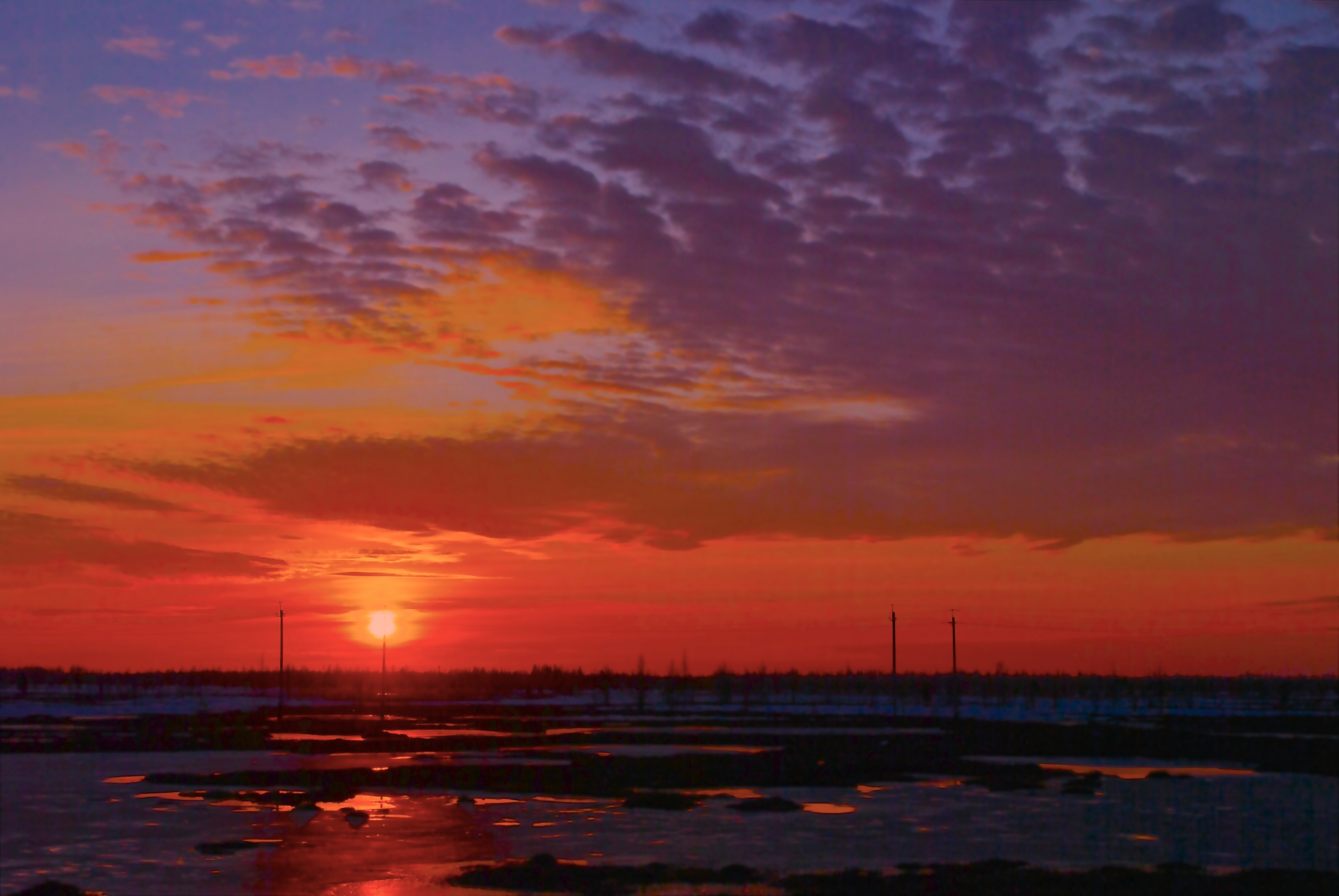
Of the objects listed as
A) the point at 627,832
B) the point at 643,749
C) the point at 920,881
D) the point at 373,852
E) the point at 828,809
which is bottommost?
the point at 643,749

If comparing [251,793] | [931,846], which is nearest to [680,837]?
[931,846]

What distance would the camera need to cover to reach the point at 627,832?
3108 cm

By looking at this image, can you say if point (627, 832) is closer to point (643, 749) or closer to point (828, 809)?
point (828, 809)

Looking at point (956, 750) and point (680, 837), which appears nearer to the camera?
point (680, 837)

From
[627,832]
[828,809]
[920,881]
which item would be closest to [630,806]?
[627,832]

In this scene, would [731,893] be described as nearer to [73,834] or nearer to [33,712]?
[73,834]

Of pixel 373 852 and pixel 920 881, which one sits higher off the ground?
pixel 920 881

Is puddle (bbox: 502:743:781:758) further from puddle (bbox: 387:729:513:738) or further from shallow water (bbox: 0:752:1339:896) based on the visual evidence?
shallow water (bbox: 0:752:1339:896)

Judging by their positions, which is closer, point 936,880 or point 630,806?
point 936,880

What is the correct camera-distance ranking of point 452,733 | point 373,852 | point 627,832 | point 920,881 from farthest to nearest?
point 452,733, point 627,832, point 373,852, point 920,881

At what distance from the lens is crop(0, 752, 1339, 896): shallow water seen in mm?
25422

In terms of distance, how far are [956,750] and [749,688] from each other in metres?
133

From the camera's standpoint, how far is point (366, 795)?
39281 mm

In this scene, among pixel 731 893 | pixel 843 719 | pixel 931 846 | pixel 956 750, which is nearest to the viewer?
pixel 731 893
